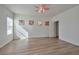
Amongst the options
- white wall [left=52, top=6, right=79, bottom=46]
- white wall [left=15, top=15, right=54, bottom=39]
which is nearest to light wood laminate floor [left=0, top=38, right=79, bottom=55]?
white wall [left=52, top=6, right=79, bottom=46]

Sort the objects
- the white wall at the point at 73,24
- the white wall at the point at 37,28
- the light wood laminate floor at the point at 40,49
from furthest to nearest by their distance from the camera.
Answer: the white wall at the point at 37,28 < the white wall at the point at 73,24 < the light wood laminate floor at the point at 40,49

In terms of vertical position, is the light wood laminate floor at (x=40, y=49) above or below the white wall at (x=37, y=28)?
below

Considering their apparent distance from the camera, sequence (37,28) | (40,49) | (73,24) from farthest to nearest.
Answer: (37,28), (73,24), (40,49)

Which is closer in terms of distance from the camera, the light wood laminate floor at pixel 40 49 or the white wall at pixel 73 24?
the light wood laminate floor at pixel 40 49

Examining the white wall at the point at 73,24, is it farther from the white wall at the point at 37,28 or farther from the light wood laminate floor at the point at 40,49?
the white wall at the point at 37,28

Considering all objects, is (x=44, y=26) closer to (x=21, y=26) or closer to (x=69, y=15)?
(x=21, y=26)

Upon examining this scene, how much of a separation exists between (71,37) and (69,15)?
1219 mm

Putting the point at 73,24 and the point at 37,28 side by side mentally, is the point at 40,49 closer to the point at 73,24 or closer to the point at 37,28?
the point at 73,24

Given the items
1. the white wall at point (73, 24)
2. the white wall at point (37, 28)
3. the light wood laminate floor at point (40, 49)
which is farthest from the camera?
the white wall at point (37, 28)

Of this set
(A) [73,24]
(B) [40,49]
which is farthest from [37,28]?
(B) [40,49]

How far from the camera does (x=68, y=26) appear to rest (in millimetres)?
6207

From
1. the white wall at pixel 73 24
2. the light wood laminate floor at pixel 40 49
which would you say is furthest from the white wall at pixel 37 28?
the light wood laminate floor at pixel 40 49

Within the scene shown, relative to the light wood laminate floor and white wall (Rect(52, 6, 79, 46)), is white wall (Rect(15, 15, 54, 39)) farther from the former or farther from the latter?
the light wood laminate floor
